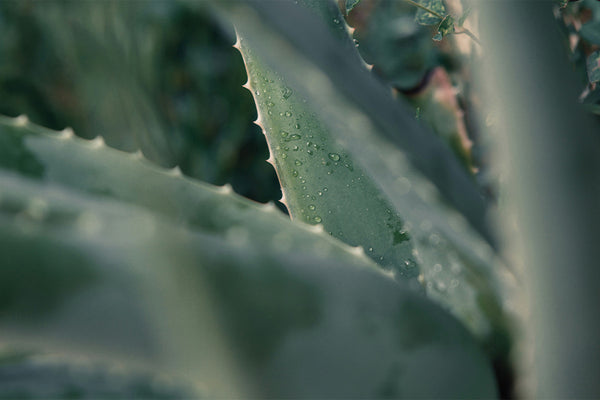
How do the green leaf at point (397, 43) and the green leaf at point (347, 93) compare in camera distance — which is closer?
the green leaf at point (347, 93)

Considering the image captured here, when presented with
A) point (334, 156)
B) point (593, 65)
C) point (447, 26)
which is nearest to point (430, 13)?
point (447, 26)

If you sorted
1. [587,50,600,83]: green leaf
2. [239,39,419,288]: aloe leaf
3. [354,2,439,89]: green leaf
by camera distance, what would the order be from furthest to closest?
[354,2,439,89]: green leaf
[587,50,600,83]: green leaf
[239,39,419,288]: aloe leaf

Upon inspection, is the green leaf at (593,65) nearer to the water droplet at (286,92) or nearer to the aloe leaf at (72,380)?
the water droplet at (286,92)

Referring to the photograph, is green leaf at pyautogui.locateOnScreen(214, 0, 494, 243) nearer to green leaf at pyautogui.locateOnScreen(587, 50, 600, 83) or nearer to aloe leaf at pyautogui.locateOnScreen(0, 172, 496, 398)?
aloe leaf at pyautogui.locateOnScreen(0, 172, 496, 398)

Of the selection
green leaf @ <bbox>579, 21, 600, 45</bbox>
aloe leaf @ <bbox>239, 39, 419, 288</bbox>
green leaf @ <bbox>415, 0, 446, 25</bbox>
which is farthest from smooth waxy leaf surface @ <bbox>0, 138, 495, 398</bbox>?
green leaf @ <bbox>415, 0, 446, 25</bbox>

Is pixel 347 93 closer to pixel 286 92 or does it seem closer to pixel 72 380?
pixel 72 380

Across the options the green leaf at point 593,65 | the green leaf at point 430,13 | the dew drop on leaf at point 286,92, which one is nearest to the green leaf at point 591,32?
the green leaf at point 593,65
